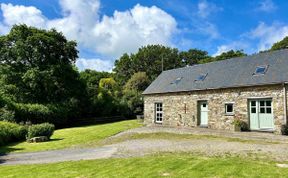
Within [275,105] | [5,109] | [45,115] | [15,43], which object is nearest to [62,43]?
[15,43]

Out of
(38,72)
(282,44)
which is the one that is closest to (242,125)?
(38,72)

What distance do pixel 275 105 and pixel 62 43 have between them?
27.0m

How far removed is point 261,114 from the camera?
16.0 meters

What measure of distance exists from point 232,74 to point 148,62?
38.9m

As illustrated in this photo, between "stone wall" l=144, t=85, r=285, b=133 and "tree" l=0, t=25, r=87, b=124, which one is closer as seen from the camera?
"stone wall" l=144, t=85, r=285, b=133

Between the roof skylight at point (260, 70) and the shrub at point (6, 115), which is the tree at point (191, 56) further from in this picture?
the shrub at point (6, 115)

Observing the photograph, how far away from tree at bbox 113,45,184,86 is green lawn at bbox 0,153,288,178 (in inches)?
1844

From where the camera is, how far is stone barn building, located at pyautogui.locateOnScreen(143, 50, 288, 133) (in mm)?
15562

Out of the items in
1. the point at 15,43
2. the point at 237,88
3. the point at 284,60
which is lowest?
the point at 237,88

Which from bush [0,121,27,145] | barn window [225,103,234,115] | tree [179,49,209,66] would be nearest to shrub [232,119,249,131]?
barn window [225,103,234,115]

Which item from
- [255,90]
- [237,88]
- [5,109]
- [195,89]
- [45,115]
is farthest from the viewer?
[45,115]

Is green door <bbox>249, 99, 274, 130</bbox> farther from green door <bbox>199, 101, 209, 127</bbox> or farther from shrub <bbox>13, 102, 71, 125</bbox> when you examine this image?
shrub <bbox>13, 102, 71, 125</bbox>

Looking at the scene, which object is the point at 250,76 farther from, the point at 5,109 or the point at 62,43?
the point at 62,43

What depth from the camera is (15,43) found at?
31.7m
